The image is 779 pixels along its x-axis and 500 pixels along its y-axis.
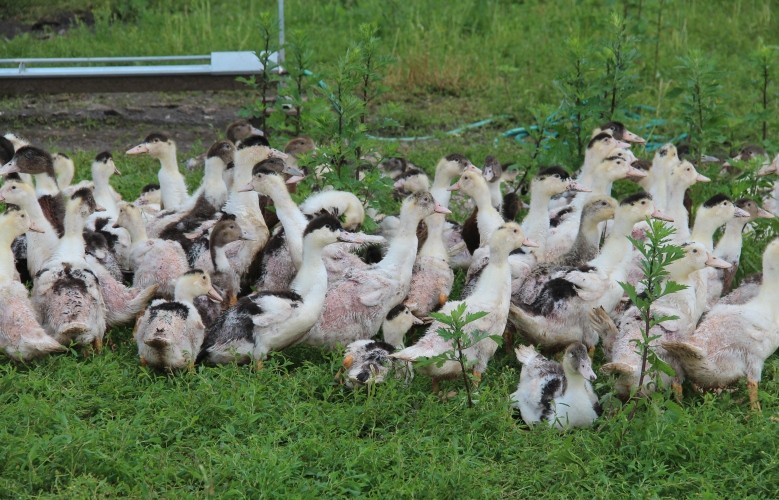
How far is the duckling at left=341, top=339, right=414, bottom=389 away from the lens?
20.0 ft

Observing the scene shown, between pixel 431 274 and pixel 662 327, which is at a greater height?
pixel 662 327

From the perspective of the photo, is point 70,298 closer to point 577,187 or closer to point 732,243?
point 577,187

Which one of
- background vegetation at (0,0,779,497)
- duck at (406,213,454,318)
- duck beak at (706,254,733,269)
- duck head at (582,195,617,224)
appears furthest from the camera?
duck head at (582,195,617,224)

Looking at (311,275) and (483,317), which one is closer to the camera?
(483,317)

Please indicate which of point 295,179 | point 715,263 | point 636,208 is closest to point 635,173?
point 636,208

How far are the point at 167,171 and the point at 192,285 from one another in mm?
2186

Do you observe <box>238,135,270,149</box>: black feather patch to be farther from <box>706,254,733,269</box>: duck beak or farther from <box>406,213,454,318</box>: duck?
<box>706,254,733,269</box>: duck beak

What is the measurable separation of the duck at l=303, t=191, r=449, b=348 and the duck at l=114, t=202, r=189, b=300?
1.04 meters

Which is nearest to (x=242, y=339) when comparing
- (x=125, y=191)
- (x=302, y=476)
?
(x=302, y=476)

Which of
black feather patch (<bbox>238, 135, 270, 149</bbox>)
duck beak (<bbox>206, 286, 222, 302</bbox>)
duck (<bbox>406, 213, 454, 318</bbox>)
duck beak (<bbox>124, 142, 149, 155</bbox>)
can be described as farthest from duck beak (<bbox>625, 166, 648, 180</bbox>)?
duck beak (<bbox>124, 142, 149, 155</bbox>)

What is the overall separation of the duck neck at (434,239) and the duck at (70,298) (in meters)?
2.16

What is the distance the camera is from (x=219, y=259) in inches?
285

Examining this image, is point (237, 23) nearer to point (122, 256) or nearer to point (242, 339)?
point (122, 256)

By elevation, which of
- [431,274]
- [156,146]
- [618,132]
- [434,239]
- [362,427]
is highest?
[618,132]
